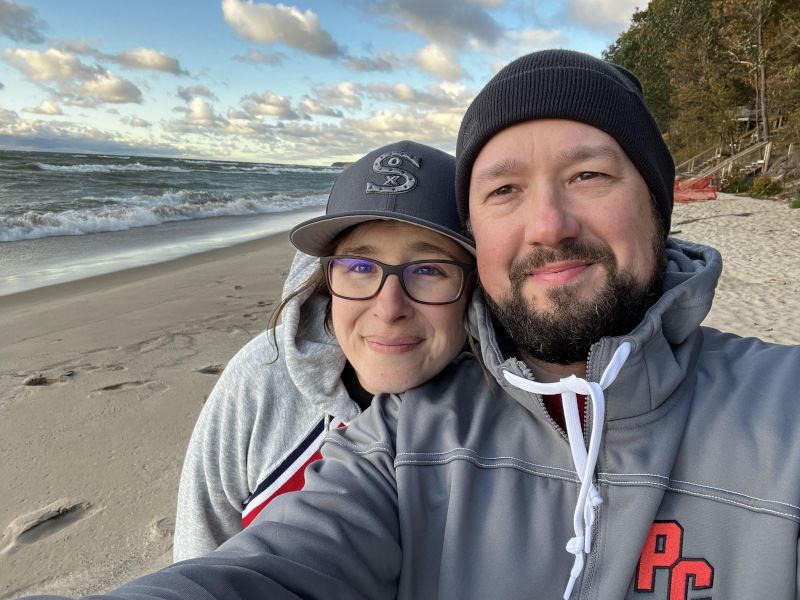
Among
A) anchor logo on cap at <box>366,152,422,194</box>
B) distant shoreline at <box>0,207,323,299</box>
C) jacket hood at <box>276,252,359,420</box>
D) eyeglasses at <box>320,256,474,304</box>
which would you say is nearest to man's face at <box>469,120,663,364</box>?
eyeglasses at <box>320,256,474,304</box>

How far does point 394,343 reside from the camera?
1.87 metres

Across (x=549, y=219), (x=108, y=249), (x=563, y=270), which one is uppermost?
(x=549, y=219)

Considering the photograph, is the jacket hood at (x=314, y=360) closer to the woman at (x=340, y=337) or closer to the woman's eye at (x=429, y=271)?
the woman at (x=340, y=337)

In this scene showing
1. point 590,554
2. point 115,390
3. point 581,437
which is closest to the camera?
point 590,554

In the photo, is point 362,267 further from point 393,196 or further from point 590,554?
point 590,554

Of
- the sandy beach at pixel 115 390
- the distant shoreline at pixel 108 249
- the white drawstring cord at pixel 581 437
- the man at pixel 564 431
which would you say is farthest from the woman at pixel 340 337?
the distant shoreline at pixel 108 249

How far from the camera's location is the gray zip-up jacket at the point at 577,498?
1.35 meters

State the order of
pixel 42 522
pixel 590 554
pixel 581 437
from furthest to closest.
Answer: pixel 42 522 < pixel 581 437 < pixel 590 554

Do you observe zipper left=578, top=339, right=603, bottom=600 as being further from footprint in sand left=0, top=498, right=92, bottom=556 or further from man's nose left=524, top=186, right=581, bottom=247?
footprint in sand left=0, top=498, right=92, bottom=556

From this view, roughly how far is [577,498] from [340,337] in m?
0.95

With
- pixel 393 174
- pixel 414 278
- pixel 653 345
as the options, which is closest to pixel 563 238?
pixel 653 345

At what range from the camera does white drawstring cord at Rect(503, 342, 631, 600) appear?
138cm

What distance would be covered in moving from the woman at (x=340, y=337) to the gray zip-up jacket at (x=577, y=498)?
0.29 meters

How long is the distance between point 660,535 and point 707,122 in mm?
34867
